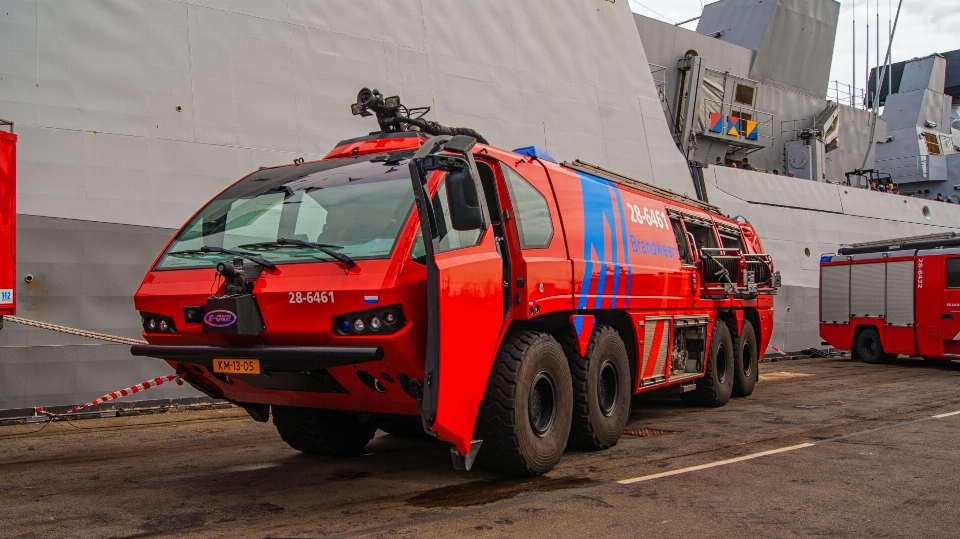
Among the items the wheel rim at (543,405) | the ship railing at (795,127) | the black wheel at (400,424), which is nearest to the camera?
the wheel rim at (543,405)

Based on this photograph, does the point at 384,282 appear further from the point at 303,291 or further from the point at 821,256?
the point at 821,256

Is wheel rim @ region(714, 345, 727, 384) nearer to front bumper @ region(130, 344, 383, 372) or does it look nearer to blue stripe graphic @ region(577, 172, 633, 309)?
blue stripe graphic @ region(577, 172, 633, 309)

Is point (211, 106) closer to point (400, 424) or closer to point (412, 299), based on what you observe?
point (400, 424)

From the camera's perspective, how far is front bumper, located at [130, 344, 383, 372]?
4.74m

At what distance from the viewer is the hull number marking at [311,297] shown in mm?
4789

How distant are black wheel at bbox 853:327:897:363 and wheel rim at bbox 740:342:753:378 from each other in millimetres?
8143

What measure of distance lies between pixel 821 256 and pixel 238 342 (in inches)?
733

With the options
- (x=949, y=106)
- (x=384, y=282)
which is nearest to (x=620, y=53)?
(x=384, y=282)

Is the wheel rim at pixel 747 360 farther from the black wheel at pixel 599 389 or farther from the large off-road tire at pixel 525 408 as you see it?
the large off-road tire at pixel 525 408

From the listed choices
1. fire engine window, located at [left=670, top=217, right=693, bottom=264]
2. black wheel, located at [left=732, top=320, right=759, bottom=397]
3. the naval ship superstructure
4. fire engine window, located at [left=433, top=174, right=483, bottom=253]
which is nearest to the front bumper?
fire engine window, located at [left=433, top=174, right=483, bottom=253]

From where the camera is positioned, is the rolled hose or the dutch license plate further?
the rolled hose

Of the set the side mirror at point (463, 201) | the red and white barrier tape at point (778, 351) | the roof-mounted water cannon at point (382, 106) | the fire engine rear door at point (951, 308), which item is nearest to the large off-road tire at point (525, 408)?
the side mirror at point (463, 201)

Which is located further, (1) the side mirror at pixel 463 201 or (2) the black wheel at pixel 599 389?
(2) the black wheel at pixel 599 389

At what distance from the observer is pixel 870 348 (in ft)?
61.6
